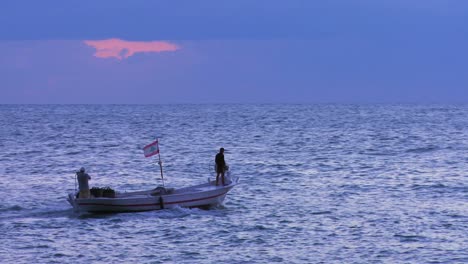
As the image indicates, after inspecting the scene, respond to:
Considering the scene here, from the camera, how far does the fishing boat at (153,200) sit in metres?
34.2

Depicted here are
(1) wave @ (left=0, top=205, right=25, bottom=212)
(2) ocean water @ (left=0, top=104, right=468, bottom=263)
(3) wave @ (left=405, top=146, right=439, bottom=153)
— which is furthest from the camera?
(3) wave @ (left=405, top=146, right=439, bottom=153)

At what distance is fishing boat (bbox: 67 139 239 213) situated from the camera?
3428 centimetres

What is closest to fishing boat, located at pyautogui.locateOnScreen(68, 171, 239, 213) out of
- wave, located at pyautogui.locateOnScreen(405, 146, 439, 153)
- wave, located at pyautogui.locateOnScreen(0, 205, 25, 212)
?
wave, located at pyautogui.locateOnScreen(0, 205, 25, 212)

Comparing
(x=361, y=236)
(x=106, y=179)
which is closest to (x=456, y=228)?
(x=361, y=236)

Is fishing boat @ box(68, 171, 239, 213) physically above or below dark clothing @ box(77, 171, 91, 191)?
below

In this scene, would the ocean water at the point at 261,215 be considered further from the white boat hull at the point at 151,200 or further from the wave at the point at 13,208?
the white boat hull at the point at 151,200

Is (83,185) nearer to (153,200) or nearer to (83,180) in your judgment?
(83,180)

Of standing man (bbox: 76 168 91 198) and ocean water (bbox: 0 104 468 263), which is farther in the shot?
standing man (bbox: 76 168 91 198)

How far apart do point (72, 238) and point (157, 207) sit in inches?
240

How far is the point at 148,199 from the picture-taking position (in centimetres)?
3500

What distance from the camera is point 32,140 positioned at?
308 ft

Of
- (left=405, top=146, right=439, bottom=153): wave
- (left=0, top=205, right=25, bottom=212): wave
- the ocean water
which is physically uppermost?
(left=0, top=205, right=25, bottom=212): wave

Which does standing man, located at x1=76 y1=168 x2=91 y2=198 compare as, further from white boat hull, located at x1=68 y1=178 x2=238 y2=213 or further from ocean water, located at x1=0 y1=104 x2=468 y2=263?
ocean water, located at x1=0 y1=104 x2=468 y2=263

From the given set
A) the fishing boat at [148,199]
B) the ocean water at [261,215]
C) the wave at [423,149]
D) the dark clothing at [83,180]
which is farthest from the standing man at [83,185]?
the wave at [423,149]
